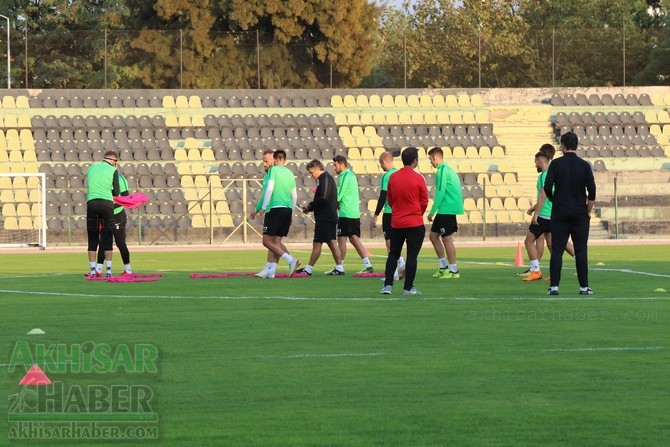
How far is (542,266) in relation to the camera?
23.4 m

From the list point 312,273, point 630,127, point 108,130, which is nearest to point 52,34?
point 108,130

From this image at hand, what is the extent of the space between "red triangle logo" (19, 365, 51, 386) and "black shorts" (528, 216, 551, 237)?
39.2 feet

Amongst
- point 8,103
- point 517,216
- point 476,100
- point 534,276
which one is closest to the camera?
point 534,276

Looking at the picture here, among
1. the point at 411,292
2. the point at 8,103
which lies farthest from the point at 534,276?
the point at 8,103

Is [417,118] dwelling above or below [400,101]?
below

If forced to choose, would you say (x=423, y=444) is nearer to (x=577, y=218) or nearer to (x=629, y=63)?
(x=577, y=218)

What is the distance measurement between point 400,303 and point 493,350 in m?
4.66

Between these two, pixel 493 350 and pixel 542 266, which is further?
pixel 542 266

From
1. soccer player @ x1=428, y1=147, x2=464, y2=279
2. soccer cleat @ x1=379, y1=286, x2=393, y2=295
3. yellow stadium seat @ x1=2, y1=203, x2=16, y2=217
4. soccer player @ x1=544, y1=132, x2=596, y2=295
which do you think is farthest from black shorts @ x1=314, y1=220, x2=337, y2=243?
yellow stadium seat @ x1=2, y1=203, x2=16, y2=217

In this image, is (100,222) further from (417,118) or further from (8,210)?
(417,118)

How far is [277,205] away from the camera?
20.3 metres

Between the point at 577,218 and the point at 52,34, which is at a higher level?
the point at 52,34

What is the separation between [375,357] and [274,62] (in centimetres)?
4349

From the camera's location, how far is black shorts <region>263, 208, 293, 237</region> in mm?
20156
